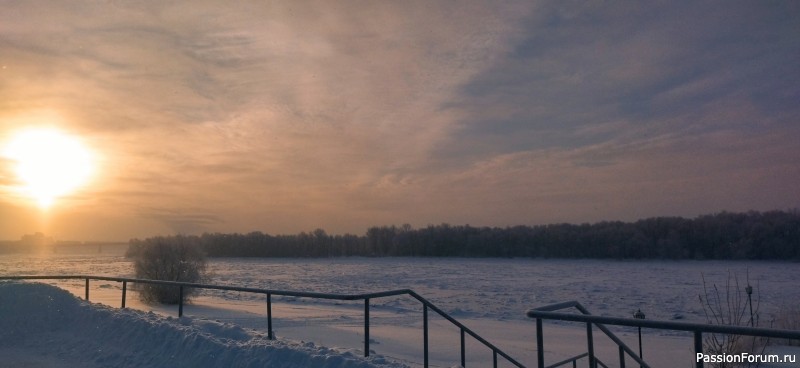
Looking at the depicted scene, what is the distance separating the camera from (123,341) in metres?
10.4

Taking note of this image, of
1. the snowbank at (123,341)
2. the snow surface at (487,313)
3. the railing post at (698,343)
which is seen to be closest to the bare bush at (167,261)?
the snow surface at (487,313)

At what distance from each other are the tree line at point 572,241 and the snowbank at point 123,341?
62.7 meters

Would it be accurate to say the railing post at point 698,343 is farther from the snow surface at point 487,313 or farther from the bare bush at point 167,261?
the bare bush at point 167,261

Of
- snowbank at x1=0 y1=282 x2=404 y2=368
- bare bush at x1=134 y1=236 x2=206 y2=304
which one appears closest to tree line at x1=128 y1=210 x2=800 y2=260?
bare bush at x1=134 y1=236 x2=206 y2=304

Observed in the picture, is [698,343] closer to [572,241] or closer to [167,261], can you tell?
[167,261]

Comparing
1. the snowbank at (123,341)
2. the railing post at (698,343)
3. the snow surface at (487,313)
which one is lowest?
the snow surface at (487,313)

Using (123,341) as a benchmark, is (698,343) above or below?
above

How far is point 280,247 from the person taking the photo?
150m

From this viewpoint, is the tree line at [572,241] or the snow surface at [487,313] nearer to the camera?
the snow surface at [487,313]

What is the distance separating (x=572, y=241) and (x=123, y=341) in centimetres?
11245

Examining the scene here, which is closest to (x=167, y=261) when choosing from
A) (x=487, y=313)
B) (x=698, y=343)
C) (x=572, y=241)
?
(x=487, y=313)

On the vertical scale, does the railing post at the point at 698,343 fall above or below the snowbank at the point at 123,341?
above

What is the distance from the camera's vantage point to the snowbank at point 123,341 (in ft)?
26.1

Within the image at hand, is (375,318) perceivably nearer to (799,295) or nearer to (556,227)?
(799,295)
